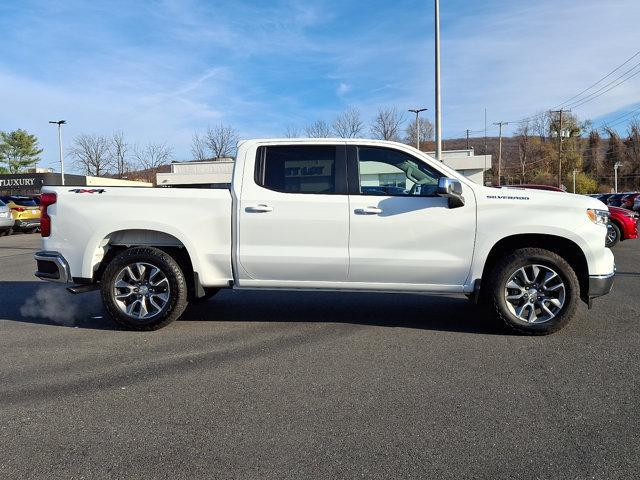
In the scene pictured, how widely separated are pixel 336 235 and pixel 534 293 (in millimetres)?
2080

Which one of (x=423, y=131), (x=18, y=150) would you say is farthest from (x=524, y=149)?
(x=18, y=150)

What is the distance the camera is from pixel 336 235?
17.7 ft

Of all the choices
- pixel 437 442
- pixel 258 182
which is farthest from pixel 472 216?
pixel 437 442

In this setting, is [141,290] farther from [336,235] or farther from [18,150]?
[18,150]

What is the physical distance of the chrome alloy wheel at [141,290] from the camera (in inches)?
221

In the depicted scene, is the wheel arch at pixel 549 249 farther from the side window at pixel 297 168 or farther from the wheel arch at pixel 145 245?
the wheel arch at pixel 145 245

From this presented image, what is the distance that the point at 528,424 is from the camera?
3.39 metres

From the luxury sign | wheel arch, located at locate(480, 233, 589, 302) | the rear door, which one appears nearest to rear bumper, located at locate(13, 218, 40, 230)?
the rear door

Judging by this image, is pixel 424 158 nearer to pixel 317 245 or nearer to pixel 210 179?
pixel 317 245

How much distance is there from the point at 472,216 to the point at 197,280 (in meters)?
2.93

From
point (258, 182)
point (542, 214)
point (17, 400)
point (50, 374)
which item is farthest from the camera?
point (258, 182)

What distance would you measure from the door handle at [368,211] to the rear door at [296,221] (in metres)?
0.13

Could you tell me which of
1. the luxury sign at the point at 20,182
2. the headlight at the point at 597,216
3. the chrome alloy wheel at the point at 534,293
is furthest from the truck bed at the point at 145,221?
the luxury sign at the point at 20,182

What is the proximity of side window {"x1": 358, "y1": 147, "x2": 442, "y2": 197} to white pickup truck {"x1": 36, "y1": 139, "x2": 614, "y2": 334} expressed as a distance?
14 mm
